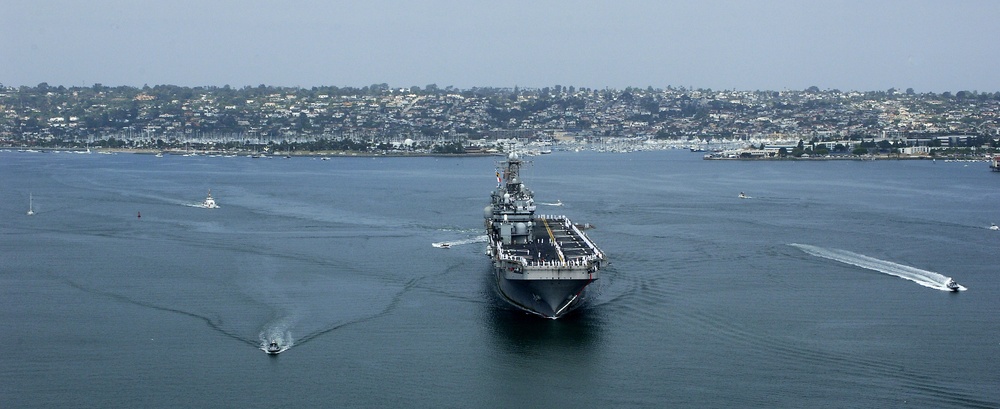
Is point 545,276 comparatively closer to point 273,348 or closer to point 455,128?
point 273,348

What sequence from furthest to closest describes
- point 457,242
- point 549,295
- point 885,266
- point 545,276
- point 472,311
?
point 457,242 → point 885,266 → point 472,311 → point 549,295 → point 545,276

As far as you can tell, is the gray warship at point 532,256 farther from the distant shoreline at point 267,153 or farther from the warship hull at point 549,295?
the distant shoreline at point 267,153

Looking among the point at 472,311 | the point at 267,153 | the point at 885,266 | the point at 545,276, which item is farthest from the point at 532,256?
the point at 267,153

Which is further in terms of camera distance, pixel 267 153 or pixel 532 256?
pixel 267 153

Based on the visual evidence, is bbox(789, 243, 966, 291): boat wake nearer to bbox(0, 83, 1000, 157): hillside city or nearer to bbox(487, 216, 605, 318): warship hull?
bbox(487, 216, 605, 318): warship hull

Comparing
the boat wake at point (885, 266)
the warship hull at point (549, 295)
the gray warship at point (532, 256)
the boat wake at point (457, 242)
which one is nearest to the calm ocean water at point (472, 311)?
the boat wake at point (885, 266)

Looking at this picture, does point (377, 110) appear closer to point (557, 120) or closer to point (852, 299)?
point (557, 120)
